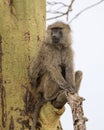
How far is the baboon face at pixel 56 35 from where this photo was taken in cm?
660

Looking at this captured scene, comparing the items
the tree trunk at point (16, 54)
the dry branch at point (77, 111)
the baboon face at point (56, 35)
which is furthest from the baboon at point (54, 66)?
the dry branch at point (77, 111)

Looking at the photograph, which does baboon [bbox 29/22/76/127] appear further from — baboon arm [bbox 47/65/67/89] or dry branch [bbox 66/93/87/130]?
dry branch [bbox 66/93/87/130]

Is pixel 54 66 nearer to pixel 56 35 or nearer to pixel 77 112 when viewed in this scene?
pixel 56 35

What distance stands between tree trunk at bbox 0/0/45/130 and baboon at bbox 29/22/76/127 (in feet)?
0.84

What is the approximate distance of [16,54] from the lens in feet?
18.8

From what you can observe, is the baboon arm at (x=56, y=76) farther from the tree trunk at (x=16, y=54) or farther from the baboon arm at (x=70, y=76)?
the tree trunk at (x=16, y=54)

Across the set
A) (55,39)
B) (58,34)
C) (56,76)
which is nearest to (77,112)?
(56,76)

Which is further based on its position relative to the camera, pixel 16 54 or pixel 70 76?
pixel 70 76

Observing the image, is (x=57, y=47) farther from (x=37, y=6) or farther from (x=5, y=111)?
(x=5, y=111)

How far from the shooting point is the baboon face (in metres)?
6.60

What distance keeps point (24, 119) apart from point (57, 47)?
1.51m

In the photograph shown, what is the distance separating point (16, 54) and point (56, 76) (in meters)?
0.83

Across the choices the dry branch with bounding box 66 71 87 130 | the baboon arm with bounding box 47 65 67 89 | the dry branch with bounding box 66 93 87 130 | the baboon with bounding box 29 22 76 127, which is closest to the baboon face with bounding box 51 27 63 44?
the baboon with bounding box 29 22 76 127

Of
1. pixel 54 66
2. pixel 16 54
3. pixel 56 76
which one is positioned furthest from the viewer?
pixel 54 66
